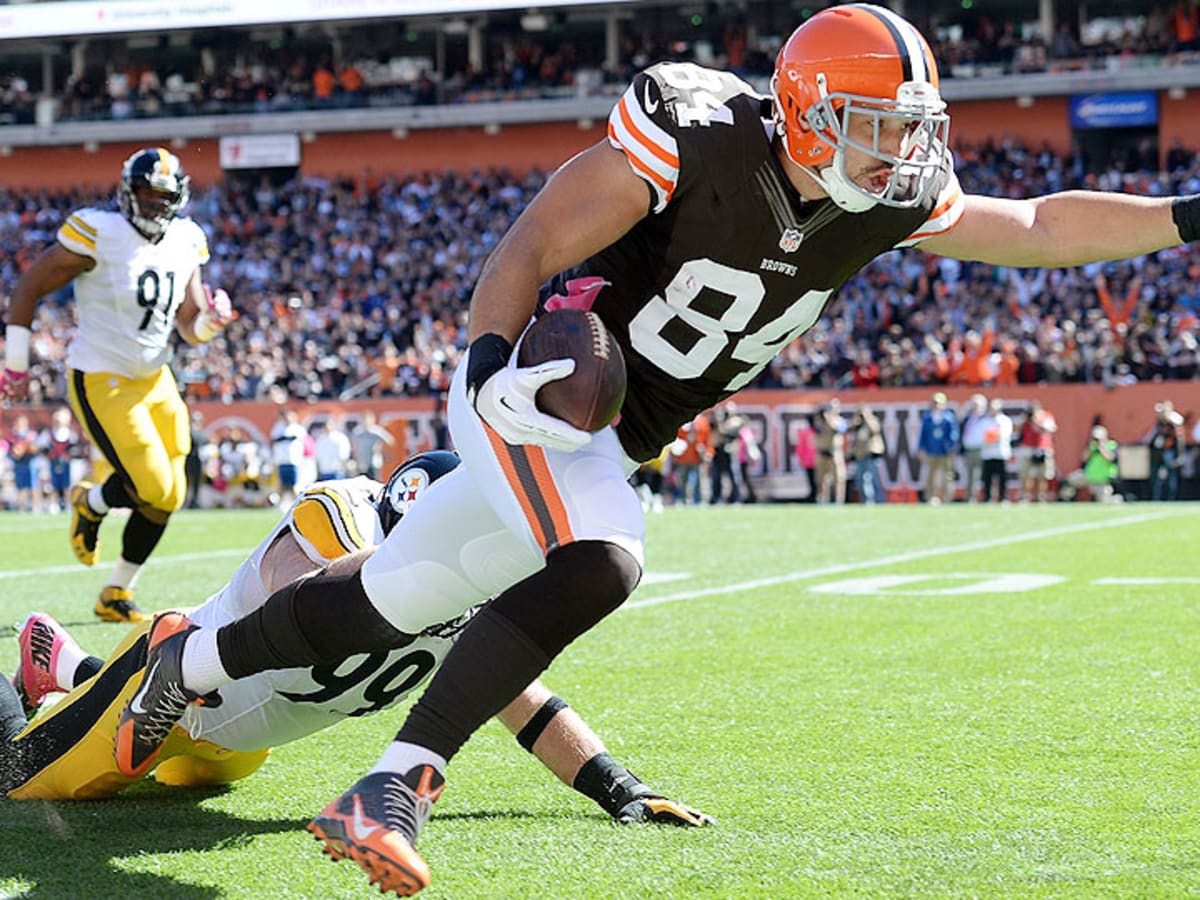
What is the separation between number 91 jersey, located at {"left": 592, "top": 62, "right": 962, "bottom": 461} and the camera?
106 inches

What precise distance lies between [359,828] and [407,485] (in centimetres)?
94

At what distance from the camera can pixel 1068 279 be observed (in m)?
22.0

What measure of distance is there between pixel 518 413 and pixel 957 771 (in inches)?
57.1

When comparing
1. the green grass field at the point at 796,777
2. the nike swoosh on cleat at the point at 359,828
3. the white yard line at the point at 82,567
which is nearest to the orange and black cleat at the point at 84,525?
the green grass field at the point at 796,777

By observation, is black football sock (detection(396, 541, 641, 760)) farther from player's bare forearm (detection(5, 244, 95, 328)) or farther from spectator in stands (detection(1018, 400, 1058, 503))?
spectator in stands (detection(1018, 400, 1058, 503))

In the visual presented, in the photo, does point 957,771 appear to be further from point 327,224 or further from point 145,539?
point 327,224

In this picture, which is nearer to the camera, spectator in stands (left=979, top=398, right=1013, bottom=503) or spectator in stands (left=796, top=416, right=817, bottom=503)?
spectator in stands (left=979, top=398, right=1013, bottom=503)

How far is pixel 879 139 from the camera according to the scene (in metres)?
2.71

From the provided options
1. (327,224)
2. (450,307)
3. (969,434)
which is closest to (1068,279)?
(969,434)

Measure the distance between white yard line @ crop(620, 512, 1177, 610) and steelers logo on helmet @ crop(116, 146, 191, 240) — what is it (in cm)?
253

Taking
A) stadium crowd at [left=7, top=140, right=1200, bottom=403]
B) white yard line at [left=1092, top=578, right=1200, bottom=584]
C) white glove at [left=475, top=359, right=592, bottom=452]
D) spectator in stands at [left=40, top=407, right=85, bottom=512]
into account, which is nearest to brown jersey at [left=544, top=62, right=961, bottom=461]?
white glove at [left=475, top=359, right=592, bottom=452]

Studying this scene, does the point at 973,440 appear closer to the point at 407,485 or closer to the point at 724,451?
the point at 724,451

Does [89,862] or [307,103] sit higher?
[307,103]

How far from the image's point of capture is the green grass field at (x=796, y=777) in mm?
2564
